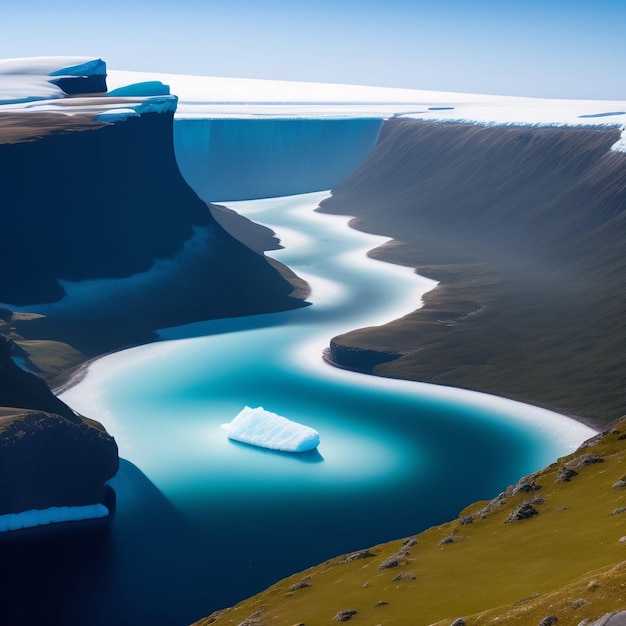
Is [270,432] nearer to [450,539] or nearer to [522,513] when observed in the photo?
[450,539]


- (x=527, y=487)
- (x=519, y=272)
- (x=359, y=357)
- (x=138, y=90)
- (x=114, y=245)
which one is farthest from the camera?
(x=138, y=90)

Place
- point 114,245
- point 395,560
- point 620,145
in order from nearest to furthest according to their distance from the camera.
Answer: point 395,560 < point 114,245 < point 620,145

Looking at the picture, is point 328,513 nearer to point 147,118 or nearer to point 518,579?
point 518,579

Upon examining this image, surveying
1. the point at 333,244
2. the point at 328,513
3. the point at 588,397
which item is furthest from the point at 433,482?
the point at 333,244

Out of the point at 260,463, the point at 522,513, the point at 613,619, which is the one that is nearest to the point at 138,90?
the point at 260,463

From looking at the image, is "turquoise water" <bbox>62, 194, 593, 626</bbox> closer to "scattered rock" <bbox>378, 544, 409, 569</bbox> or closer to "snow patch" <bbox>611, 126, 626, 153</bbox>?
"scattered rock" <bbox>378, 544, 409, 569</bbox>

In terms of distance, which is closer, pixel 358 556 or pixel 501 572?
pixel 501 572

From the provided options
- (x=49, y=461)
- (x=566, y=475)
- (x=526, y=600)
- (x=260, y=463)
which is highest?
(x=526, y=600)

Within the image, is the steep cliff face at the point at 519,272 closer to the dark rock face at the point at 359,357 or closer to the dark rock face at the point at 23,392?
the dark rock face at the point at 359,357
